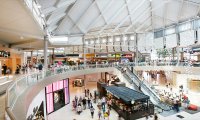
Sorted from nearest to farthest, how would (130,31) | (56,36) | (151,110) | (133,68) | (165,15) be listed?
(151,110) < (56,36) < (133,68) < (165,15) < (130,31)

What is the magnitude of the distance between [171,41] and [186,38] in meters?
3.77

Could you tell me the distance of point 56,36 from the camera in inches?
980

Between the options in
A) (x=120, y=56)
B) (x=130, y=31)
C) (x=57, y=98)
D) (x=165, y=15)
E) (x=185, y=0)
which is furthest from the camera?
(x=120, y=56)

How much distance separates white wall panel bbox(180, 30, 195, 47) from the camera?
2847 centimetres

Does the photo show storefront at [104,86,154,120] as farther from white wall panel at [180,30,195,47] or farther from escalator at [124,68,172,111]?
white wall panel at [180,30,195,47]

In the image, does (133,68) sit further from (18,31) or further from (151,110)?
(18,31)

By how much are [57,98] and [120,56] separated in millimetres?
22727

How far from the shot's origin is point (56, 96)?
2086 centimetres

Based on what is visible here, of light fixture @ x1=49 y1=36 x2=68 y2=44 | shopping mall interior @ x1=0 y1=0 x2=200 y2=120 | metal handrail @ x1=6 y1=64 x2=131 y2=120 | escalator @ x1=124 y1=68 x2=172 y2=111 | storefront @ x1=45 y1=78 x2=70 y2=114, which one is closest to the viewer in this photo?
metal handrail @ x1=6 y1=64 x2=131 y2=120

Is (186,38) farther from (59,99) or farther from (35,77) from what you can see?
(35,77)

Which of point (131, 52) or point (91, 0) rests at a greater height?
point (91, 0)

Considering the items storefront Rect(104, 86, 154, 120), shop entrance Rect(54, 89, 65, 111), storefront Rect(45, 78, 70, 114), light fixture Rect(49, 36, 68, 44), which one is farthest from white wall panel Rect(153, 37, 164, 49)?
shop entrance Rect(54, 89, 65, 111)

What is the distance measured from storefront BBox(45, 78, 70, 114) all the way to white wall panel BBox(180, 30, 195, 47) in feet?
69.8

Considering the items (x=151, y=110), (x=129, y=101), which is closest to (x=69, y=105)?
(x=129, y=101)
